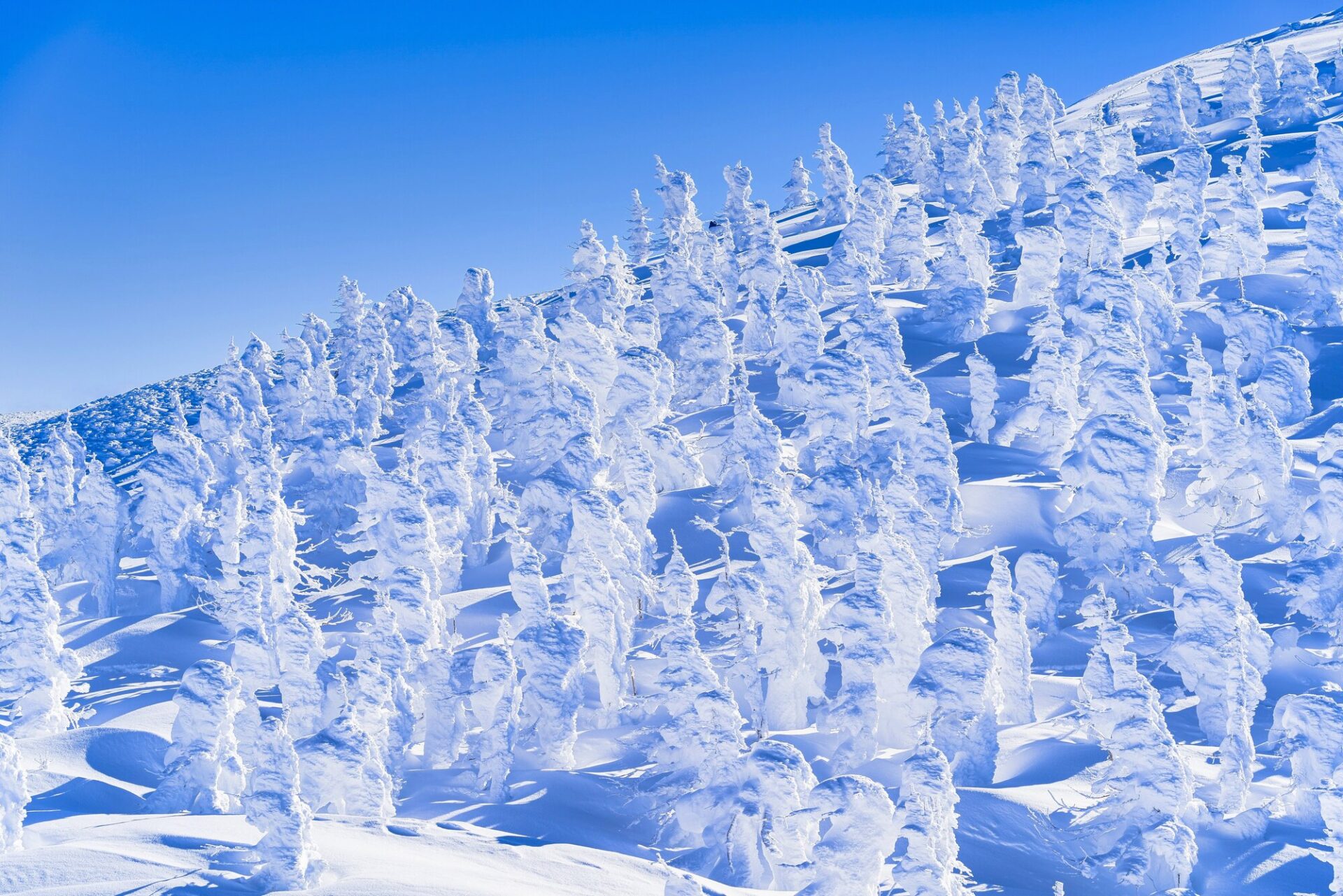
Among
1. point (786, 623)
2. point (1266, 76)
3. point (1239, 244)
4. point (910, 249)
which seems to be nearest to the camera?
point (786, 623)

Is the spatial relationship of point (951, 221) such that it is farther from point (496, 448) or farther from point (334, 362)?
point (334, 362)

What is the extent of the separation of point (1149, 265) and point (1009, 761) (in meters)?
55.8

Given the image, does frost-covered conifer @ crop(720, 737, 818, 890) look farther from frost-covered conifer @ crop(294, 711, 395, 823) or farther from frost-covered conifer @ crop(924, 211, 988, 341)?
frost-covered conifer @ crop(924, 211, 988, 341)

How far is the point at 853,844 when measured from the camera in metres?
28.6

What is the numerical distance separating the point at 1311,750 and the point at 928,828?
1713 centimetres

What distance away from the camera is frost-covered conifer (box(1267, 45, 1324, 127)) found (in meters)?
132

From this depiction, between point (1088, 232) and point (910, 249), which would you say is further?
point (910, 249)

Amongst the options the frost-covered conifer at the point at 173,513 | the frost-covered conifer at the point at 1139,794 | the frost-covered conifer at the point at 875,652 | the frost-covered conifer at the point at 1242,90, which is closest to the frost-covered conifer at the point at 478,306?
the frost-covered conifer at the point at 173,513

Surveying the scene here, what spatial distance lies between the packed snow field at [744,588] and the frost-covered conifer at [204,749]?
140mm

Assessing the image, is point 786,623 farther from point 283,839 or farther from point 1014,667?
point 283,839

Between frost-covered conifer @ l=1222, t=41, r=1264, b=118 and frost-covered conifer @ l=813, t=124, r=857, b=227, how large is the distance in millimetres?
48935

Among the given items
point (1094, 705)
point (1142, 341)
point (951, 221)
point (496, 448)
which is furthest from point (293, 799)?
point (951, 221)

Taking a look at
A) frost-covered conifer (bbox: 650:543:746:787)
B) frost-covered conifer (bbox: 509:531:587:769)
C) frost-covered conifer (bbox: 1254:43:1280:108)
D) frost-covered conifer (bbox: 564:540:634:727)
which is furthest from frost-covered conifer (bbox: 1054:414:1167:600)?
frost-covered conifer (bbox: 1254:43:1280:108)

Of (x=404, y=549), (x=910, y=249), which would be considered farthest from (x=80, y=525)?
(x=910, y=249)
